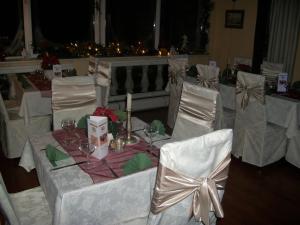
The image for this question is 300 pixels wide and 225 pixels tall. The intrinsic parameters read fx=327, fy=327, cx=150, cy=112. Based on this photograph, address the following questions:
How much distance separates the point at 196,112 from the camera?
8.25ft

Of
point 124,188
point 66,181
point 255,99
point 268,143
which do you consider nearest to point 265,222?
point 268,143

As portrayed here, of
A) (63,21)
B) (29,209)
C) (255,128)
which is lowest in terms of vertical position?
(29,209)

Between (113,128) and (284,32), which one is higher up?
(284,32)

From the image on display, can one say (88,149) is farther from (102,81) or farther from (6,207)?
(102,81)

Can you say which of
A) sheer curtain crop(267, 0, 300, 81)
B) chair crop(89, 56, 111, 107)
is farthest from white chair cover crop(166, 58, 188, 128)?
sheer curtain crop(267, 0, 300, 81)

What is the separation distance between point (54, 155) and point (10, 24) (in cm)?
366

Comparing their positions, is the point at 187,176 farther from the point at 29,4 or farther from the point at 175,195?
the point at 29,4

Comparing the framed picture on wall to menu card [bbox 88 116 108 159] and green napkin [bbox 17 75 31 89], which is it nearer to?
green napkin [bbox 17 75 31 89]

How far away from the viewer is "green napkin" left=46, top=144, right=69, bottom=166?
1807 millimetres

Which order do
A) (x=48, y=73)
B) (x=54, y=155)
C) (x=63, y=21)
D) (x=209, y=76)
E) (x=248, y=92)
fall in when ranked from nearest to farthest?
(x=54, y=155), (x=248, y=92), (x=209, y=76), (x=48, y=73), (x=63, y=21)

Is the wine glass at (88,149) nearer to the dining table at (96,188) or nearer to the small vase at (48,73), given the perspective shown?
the dining table at (96,188)

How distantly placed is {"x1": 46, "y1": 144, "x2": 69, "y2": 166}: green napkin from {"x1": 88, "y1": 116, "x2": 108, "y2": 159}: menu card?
175mm

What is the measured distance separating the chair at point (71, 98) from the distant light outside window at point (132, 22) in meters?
2.94

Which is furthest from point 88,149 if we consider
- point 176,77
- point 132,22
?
point 132,22
